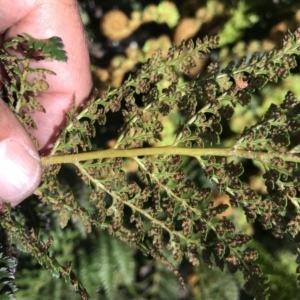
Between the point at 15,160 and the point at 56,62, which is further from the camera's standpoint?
the point at 56,62

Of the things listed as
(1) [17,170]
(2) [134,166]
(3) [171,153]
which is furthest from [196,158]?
(2) [134,166]

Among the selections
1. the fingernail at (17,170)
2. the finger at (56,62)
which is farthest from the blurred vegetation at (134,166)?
the fingernail at (17,170)

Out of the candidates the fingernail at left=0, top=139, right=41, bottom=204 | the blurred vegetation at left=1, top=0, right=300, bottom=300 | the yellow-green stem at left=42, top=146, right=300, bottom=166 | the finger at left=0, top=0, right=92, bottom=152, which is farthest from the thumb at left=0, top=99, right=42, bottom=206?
the blurred vegetation at left=1, top=0, right=300, bottom=300

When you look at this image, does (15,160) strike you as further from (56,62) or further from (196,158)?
(56,62)

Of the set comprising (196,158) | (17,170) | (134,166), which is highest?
(134,166)

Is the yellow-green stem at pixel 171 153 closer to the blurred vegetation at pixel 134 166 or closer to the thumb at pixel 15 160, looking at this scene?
the thumb at pixel 15 160

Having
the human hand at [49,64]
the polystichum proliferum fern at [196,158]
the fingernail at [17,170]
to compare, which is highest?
the human hand at [49,64]

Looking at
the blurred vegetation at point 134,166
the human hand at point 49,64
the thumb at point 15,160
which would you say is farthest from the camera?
the blurred vegetation at point 134,166
